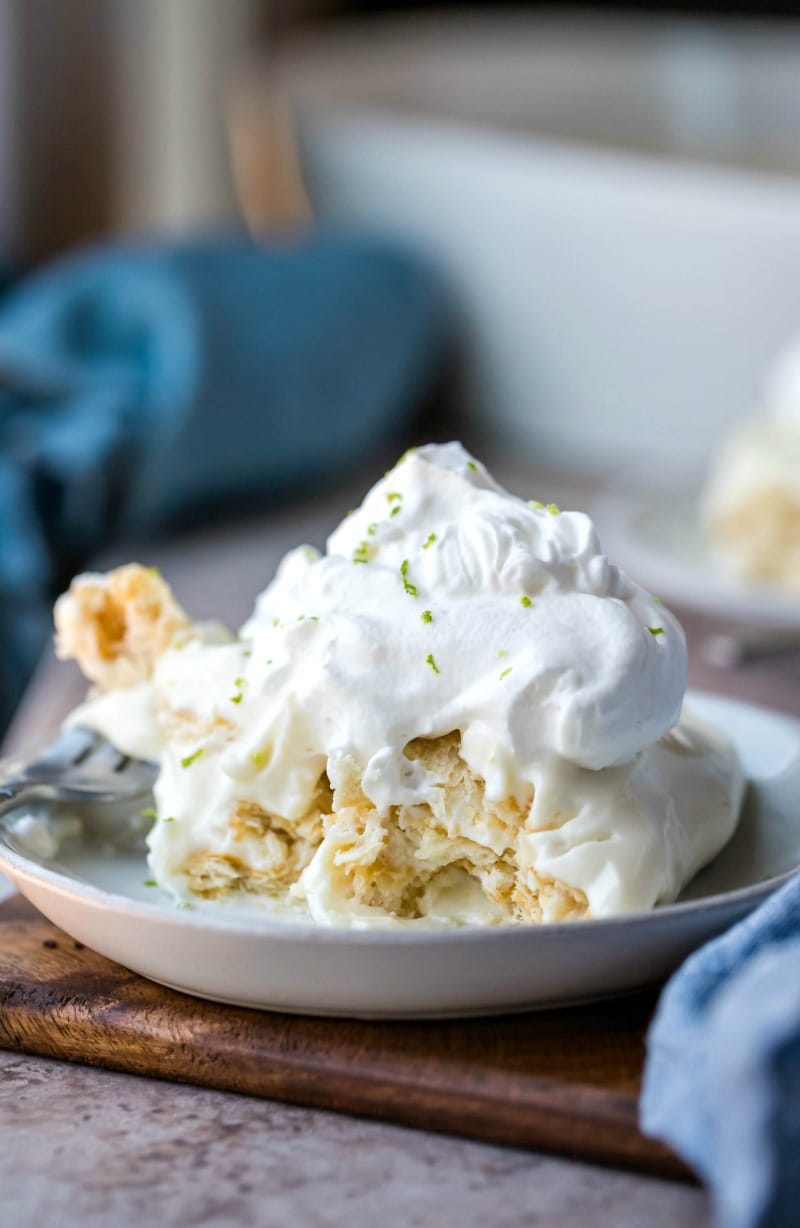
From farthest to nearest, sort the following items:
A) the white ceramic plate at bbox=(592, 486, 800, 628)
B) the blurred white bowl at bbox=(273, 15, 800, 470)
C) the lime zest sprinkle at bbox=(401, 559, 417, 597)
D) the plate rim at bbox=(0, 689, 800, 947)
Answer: the blurred white bowl at bbox=(273, 15, 800, 470) < the white ceramic plate at bbox=(592, 486, 800, 628) < the lime zest sprinkle at bbox=(401, 559, 417, 597) < the plate rim at bbox=(0, 689, 800, 947)

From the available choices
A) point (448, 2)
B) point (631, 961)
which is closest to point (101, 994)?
point (631, 961)

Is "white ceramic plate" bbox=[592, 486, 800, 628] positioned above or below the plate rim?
below

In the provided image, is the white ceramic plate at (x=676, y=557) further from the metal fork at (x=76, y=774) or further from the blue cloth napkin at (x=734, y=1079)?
the blue cloth napkin at (x=734, y=1079)

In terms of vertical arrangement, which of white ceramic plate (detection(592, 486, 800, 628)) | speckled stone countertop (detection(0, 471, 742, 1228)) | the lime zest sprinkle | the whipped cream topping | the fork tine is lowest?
white ceramic plate (detection(592, 486, 800, 628))

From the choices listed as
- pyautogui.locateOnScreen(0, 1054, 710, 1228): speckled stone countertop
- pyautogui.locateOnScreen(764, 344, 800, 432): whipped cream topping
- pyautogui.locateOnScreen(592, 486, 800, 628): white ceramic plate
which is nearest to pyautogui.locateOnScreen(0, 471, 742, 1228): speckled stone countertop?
pyautogui.locateOnScreen(0, 1054, 710, 1228): speckled stone countertop

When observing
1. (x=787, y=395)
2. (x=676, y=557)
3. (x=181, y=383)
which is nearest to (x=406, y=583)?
(x=676, y=557)

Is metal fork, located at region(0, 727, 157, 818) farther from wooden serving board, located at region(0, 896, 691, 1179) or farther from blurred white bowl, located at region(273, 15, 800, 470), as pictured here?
blurred white bowl, located at region(273, 15, 800, 470)

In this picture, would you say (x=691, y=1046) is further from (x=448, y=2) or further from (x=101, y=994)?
(x=448, y=2)
